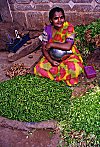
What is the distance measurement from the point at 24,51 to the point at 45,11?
949 millimetres

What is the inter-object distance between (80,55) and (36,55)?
49.3 inches

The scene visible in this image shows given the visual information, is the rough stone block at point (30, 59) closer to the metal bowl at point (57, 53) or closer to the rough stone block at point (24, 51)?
the rough stone block at point (24, 51)

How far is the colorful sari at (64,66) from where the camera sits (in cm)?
474

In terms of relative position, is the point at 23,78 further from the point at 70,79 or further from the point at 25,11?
the point at 25,11

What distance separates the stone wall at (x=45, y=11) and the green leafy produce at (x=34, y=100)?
74.9 inches

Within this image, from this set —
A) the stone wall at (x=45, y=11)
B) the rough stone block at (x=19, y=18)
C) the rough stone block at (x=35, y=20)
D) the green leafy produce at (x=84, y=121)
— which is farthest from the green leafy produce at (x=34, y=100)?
the rough stone block at (x=19, y=18)

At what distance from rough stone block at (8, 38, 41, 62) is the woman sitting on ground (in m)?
1.00

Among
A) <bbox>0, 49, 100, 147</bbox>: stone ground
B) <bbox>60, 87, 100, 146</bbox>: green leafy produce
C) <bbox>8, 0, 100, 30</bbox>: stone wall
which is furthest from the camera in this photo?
<bbox>8, 0, 100, 30</bbox>: stone wall

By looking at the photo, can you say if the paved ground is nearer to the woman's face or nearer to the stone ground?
the stone ground

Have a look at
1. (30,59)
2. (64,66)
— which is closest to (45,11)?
(30,59)

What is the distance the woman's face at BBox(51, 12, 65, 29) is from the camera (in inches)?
184

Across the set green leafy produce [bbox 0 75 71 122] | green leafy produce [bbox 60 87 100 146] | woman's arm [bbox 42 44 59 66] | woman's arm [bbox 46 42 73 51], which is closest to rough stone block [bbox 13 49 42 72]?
woman's arm [bbox 42 44 59 66]

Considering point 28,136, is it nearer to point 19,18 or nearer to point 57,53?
point 57,53

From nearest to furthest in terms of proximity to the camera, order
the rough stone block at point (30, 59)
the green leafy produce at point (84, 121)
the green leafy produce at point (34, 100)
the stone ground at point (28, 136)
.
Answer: the green leafy produce at point (84, 121) → the stone ground at point (28, 136) → the green leafy produce at point (34, 100) → the rough stone block at point (30, 59)
